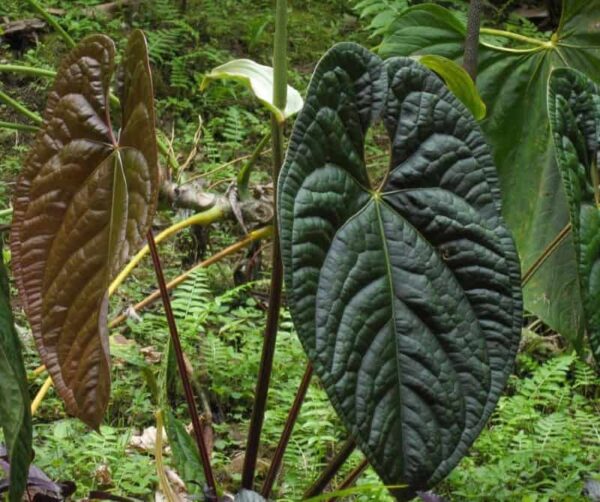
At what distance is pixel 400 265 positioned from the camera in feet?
2.63

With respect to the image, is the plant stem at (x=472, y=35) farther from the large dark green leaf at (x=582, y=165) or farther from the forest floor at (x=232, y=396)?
the forest floor at (x=232, y=396)

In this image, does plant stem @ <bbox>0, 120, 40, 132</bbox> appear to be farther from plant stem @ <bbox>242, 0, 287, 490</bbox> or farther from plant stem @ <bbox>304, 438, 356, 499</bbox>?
plant stem @ <bbox>304, 438, 356, 499</bbox>

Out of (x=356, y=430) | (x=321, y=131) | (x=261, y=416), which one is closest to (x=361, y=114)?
(x=321, y=131)

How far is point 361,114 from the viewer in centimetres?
83

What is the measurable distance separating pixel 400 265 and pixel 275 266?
0.23m

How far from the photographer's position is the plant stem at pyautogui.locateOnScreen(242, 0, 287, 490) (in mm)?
942

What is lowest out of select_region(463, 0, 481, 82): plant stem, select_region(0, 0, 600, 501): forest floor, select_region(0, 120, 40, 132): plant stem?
select_region(0, 0, 600, 501): forest floor

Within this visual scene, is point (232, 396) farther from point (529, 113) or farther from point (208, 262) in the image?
point (529, 113)

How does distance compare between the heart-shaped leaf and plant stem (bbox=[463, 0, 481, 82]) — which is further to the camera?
plant stem (bbox=[463, 0, 481, 82])

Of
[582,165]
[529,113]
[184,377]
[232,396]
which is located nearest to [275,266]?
[184,377]

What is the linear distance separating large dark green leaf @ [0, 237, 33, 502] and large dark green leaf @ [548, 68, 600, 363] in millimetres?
449

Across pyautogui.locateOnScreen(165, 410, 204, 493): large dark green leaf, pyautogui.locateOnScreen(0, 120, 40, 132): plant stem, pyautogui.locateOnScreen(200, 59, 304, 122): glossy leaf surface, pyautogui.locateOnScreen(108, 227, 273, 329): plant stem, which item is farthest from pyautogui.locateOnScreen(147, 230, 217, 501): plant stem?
pyautogui.locateOnScreen(108, 227, 273, 329): plant stem

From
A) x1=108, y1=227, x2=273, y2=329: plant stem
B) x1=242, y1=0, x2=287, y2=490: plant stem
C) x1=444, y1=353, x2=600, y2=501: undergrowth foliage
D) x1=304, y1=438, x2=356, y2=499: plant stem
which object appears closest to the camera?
x1=242, y1=0, x2=287, y2=490: plant stem

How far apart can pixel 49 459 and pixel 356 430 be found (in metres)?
0.81
